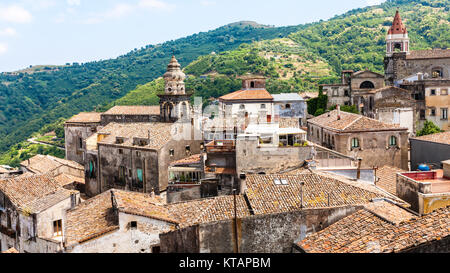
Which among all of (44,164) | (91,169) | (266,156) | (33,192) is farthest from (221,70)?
(33,192)

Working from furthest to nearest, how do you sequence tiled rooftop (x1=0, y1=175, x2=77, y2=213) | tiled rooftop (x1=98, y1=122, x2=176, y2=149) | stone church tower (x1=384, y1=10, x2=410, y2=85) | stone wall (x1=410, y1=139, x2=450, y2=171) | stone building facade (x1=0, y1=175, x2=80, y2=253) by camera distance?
1. stone church tower (x1=384, y1=10, x2=410, y2=85)
2. tiled rooftop (x1=98, y1=122, x2=176, y2=149)
3. stone wall (x1=410, y1=139, x2=450, y2=171)
4. tiled rooftop (x1=0, y1=175, x2=77, y2=213)
5. stone building facade (x1=0, y1=175, x2=80, y2=253)

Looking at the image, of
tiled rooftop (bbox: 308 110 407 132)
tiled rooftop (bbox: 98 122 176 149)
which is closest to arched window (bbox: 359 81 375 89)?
tiled rooftop (bbox: 308 110 407 132)

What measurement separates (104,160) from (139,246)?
23389mm

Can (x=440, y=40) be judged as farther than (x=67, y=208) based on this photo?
Yes

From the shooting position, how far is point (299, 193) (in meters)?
21.8

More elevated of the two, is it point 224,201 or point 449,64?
point 449,64

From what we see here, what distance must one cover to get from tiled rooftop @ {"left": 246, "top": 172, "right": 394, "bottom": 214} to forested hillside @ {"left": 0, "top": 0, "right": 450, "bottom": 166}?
186 feet

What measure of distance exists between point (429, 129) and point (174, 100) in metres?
26.1

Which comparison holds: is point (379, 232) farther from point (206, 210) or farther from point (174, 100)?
point (174, 100)

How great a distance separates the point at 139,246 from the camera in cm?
1873

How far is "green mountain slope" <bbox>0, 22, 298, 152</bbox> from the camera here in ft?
348

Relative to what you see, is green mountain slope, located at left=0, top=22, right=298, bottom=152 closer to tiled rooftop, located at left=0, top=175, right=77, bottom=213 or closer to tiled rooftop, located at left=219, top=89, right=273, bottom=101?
tiled rooftop, located at left=219, top=89, right=273, bottom=101
